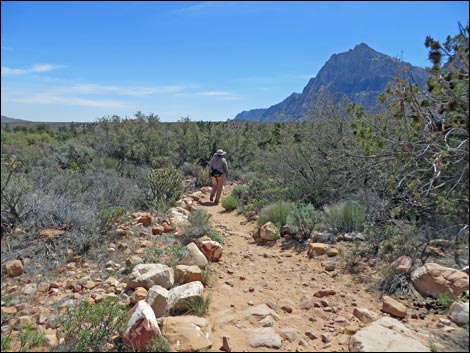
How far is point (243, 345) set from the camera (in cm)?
305

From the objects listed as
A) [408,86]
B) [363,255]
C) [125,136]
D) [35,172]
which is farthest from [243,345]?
[125,136]

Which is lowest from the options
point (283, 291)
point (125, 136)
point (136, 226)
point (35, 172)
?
point (283, 291)

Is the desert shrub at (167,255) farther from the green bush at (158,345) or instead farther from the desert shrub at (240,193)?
the desert shrub at (240,193)

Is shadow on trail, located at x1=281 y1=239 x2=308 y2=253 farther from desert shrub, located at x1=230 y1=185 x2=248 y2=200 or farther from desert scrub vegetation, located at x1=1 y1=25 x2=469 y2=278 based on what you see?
desert shrub, located at x1=230 y1=185 x2=248 y2=200

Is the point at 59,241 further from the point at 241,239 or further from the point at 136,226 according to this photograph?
the point at 241,239

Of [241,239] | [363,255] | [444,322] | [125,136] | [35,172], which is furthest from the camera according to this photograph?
[125,136]

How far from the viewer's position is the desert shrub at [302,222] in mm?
6180

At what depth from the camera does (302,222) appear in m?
6.21

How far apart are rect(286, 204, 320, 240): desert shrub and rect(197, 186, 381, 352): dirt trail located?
1.18 ft

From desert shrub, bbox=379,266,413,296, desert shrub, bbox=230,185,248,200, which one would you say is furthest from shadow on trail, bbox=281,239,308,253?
desert shrub, bbox=230,185,248,200

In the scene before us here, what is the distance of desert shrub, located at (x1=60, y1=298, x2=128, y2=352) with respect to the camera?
9.50 feet

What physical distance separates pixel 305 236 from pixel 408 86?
120 inches

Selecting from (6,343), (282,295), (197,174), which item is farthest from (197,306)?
(197,174)

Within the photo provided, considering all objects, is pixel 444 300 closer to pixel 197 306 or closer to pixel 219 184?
pixel 197 306
